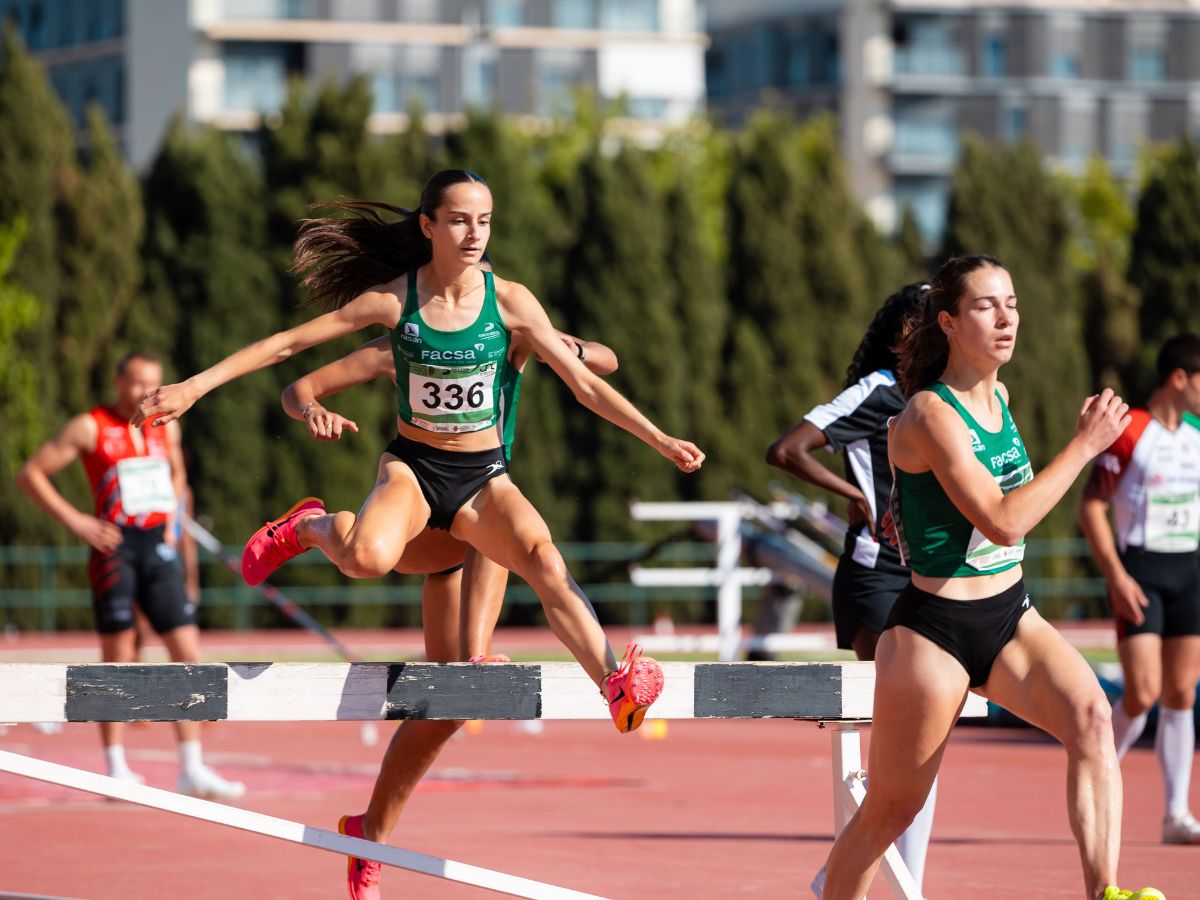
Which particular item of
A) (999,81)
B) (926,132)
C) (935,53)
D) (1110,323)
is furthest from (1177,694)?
(935,53)

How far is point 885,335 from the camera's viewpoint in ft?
26.7

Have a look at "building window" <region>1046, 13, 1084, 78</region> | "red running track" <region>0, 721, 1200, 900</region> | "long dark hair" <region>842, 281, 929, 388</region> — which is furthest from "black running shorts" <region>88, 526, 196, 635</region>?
"building window" <region>1046, 13, 1084, 78</region>

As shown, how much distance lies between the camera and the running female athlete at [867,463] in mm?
7871

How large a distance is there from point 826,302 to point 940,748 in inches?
1154

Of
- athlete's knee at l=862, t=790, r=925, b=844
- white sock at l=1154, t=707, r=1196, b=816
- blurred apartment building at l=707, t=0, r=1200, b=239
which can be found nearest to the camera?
athlete's knee at l=862, t=790, r=925, b=844

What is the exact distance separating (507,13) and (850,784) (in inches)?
2644

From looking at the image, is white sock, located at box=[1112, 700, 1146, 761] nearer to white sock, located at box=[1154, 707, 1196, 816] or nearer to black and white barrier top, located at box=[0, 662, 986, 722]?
white sock, located at box=[1154, 707, 1196, 816]

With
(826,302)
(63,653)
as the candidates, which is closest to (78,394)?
(63,653)

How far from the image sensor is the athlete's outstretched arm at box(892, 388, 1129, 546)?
570cm

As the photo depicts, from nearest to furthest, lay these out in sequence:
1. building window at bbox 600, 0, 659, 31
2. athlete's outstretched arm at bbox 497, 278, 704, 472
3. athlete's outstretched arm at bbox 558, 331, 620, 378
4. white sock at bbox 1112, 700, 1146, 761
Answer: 1. athlete's outstretched arm at bbox 497, 278, 704, 472
2. athlete's outstretched arm at bbox 558, 331, 620, 378
3. white sock at bbox 1112, 700, 1146, 761
4. building window at bbox 600, 0, 659, 31

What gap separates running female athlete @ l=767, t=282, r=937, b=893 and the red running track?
1.19m

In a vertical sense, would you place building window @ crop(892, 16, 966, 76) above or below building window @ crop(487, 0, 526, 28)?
below

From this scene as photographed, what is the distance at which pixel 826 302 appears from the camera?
115ft

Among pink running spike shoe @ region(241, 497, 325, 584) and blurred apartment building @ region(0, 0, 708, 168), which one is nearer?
pink running spike shoe @ region(241, 497, 325, 584)
